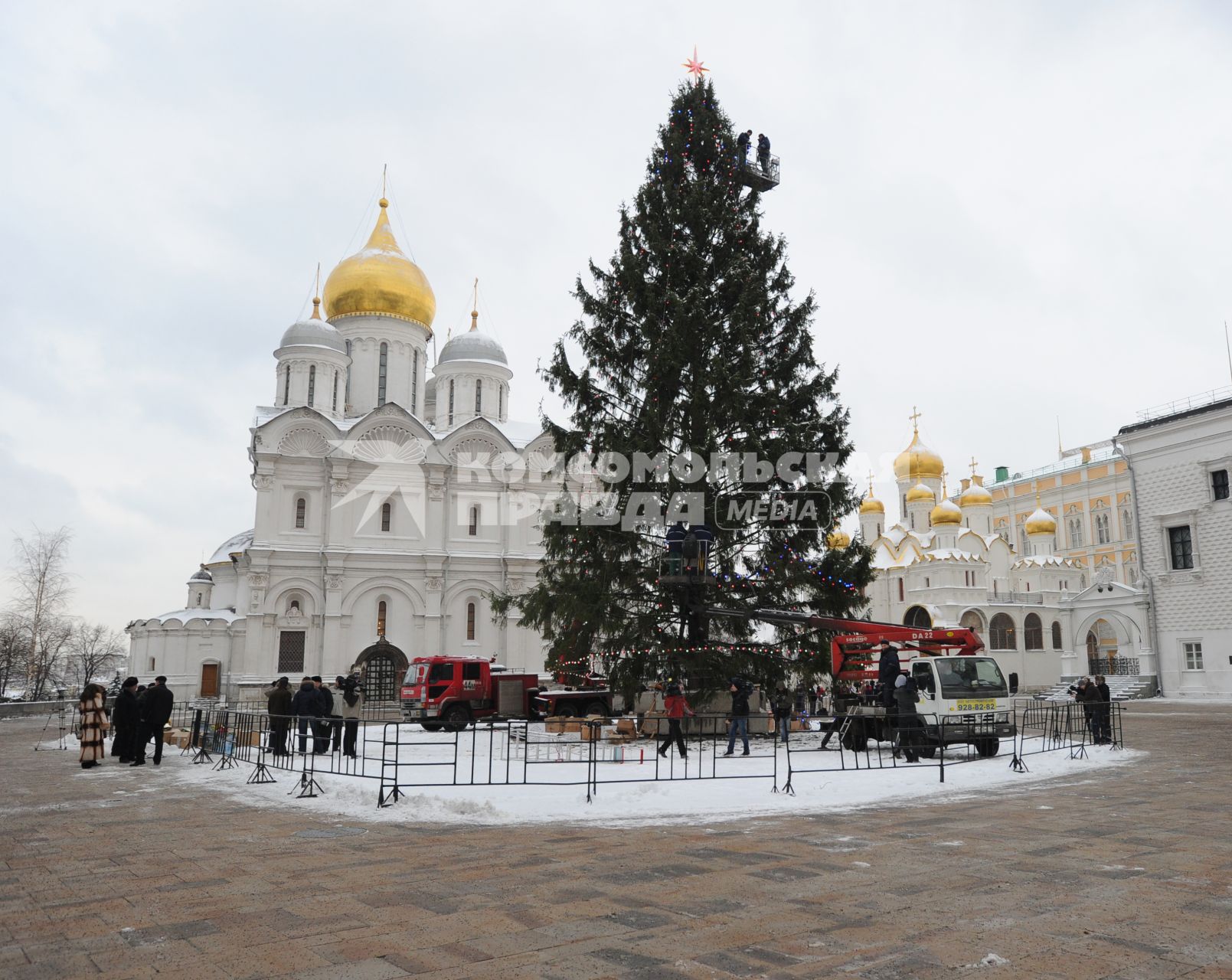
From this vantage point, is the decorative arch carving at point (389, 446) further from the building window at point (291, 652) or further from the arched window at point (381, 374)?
the building window at point (291, 652)

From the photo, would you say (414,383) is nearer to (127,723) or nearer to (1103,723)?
(127,723)

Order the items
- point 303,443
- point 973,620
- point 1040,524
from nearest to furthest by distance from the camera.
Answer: point 303,443
point 973,620
point 1040,524

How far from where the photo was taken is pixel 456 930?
5219 mm

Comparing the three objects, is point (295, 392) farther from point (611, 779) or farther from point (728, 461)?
point (611, 779)

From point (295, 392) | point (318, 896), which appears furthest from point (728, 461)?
point (295, 392)

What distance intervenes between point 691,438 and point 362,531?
23424mm

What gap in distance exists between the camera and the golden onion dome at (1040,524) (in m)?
56.3

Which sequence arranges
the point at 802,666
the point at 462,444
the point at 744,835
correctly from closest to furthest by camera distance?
the point at 744,835, the point at 802,666, the point at 462,444

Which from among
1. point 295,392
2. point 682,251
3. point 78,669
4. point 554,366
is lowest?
point 78,669

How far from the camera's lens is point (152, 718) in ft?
47.5

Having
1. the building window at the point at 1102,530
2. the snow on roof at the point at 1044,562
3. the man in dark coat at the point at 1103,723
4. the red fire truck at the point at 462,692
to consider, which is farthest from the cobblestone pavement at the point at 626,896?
the building window at the point at 1102,530

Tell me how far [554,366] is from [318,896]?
13892 mm

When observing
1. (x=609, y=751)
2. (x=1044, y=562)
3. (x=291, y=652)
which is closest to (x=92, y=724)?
(x=609, y=751)

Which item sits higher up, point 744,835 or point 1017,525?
point 1017,525
